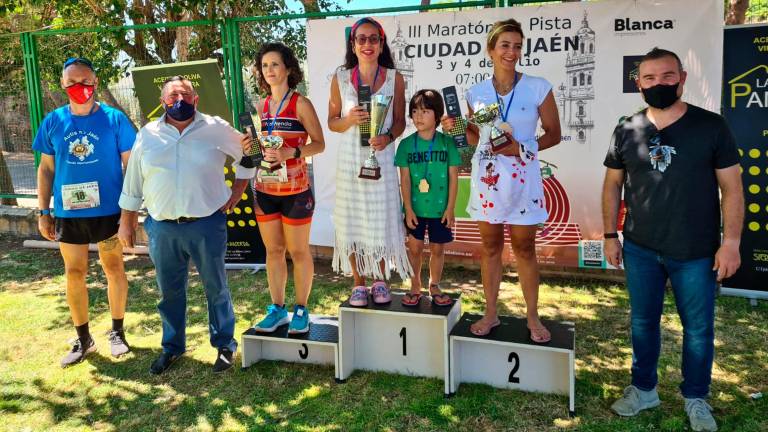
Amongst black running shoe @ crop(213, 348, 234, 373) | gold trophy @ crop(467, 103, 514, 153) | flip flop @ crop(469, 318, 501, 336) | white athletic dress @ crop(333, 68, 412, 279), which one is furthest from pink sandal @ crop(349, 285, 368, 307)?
gold trophy @ crop(467, 103, 514, 153)

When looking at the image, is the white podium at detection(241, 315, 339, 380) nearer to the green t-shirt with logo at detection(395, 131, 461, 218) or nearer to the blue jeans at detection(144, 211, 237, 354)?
the blue jeans at detection(144, 211, 237, 354)

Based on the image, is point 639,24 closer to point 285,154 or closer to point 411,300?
point 411,300

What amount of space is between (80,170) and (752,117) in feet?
17.5

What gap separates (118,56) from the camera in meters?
7.18

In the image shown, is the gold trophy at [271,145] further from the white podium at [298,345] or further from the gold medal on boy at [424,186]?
the white podium at [298,345]

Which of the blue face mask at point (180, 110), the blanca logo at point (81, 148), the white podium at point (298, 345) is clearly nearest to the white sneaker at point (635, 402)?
the white podium at point (298, 345)

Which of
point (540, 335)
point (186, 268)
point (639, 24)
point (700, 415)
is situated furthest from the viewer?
point (639, 24)

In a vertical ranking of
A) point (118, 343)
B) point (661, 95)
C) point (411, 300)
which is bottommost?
point (118, 343)

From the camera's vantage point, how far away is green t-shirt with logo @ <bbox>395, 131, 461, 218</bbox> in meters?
3.61

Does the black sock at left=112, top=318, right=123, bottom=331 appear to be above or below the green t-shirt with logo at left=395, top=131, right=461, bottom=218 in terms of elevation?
below

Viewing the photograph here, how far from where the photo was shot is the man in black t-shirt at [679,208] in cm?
288

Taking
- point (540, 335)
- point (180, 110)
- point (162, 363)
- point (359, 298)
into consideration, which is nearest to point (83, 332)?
point (162, 363)

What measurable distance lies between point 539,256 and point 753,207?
73.9 inches

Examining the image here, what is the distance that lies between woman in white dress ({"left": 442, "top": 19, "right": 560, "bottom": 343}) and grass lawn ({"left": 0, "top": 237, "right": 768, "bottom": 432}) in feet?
1.89
